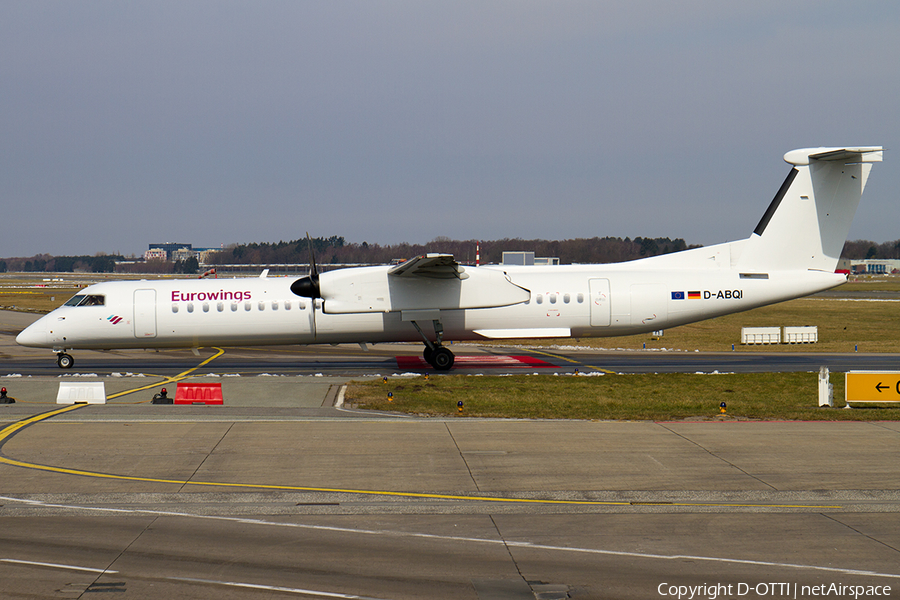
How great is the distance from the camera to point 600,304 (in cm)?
2723

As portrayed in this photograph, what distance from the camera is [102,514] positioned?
10.2 meters

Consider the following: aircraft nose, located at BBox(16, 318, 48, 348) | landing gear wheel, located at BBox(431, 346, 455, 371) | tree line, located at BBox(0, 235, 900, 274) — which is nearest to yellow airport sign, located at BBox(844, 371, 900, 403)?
landing gear wheel, located at BBox(431, 346, 455, 371)

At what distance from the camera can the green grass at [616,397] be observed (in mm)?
18297

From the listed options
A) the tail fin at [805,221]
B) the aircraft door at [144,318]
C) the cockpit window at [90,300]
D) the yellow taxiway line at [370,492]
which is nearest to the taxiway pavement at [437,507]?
the yellow taxiway line at [370,492]

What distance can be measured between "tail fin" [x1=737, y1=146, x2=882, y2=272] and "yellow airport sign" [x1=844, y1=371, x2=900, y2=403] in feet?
→ 30.1

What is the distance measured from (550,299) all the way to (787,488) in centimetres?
1610

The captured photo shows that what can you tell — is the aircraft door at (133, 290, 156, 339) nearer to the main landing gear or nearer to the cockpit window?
the cockpit window

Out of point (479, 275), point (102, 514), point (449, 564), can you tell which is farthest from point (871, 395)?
point (102, 514)

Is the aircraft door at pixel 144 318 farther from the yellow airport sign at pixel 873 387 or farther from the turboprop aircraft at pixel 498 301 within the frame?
the yellow airport sign at pixel 873 387

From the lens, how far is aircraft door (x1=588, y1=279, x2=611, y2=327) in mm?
27234

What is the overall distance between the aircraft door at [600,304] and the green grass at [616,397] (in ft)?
9.89

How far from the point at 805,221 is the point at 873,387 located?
10.2 meters

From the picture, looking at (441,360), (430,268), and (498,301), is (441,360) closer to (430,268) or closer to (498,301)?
(498,301)

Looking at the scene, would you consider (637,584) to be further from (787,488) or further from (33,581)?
(33,581)
